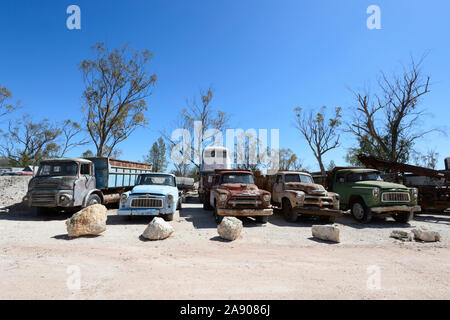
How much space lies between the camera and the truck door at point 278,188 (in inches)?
401

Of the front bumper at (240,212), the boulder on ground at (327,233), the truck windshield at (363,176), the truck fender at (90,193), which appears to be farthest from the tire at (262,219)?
the truck fender at (90,193)

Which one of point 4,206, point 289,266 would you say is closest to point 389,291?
point 289,266

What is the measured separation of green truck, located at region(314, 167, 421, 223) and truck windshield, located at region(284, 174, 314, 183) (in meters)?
1.77

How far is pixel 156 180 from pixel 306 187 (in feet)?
21.3

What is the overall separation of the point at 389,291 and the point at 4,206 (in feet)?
52.6

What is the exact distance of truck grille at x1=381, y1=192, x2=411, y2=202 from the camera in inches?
346

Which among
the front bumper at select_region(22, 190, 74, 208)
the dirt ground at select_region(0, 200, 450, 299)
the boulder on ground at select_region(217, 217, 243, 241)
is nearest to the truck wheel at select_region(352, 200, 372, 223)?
the dirt ground at select_region(0, 200, 450, 299)

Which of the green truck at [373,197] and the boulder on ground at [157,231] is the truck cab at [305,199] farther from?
the boulder on ground at [157,231]

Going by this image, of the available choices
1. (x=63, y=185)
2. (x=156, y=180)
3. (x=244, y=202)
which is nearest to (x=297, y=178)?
(x=244, y=202)

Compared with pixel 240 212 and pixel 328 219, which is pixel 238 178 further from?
pixel 328 219

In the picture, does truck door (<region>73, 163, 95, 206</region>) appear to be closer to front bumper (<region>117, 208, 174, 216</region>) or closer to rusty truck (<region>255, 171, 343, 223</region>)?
front bumper (<region>117, 208, 174, 216</region>)

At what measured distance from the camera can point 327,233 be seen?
250 inches

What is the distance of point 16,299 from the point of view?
2.89 meters
